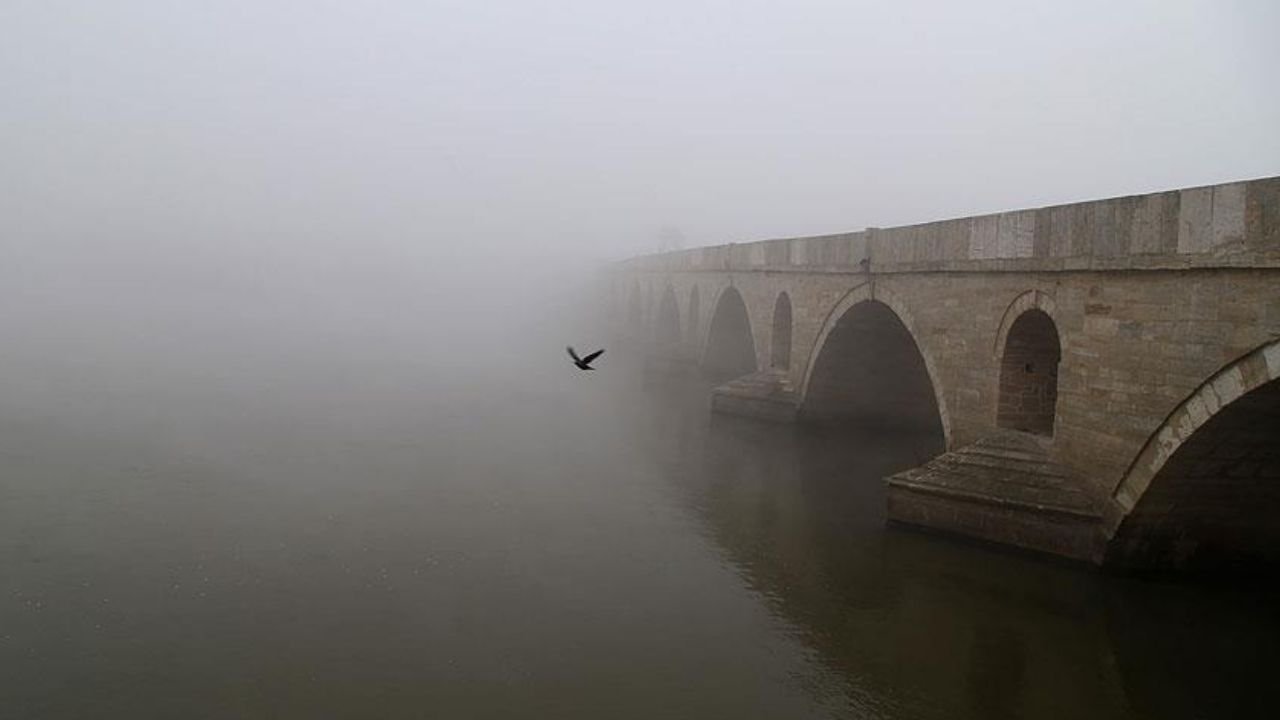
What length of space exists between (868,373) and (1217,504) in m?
7.68

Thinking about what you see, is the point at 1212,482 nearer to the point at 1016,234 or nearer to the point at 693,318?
the point at 1016,234

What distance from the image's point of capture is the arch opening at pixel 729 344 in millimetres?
22423

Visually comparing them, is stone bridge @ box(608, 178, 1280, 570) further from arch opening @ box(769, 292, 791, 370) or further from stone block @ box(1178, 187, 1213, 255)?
arch opening @ box(769, 292, 791, 370)

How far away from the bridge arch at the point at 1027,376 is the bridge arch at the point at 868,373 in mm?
4133

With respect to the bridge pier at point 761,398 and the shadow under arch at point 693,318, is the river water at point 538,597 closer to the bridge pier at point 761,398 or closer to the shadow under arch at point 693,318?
the bridge pier at point 761,398

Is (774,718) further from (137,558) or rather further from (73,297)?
(73,297)

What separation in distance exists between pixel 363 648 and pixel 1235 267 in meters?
7.08

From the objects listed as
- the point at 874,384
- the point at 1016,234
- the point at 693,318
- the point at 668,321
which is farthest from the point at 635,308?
the point at 1016,234

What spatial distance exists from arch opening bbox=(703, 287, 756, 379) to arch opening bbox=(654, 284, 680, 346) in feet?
14.7

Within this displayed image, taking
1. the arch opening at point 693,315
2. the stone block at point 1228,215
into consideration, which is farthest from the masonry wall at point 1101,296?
the arch opening at point 693,315

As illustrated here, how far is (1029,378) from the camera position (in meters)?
9.92

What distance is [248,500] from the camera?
11.0 metres

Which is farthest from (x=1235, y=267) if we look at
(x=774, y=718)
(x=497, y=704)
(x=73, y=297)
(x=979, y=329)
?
(x=73, y=297)

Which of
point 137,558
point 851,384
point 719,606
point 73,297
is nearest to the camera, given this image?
point 719,606
